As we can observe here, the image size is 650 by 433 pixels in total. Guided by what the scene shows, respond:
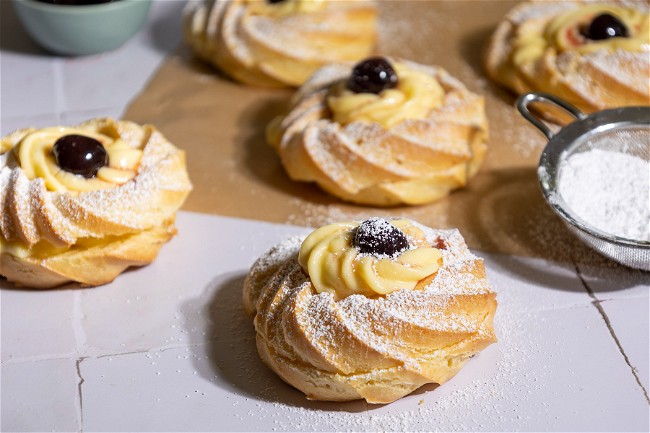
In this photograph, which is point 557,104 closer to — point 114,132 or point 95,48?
point 114,132

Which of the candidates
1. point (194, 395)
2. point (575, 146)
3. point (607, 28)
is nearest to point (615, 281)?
point (575, 146)

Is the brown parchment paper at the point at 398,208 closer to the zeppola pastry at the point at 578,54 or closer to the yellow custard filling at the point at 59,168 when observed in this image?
the zeppola pastry at the point at 578,54

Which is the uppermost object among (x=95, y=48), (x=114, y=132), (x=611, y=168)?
(x=611, y=168)

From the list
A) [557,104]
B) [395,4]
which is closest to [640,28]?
[557,104]

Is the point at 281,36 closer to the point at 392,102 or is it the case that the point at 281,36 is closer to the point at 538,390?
the point at 392,102

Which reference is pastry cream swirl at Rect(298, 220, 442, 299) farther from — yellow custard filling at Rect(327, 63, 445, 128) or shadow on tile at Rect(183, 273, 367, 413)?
yellow custard filling at Rect(327, 63, 445, 128)

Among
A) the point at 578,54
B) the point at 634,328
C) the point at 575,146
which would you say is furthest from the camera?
the point at 578,54

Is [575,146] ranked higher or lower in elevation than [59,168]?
higher
